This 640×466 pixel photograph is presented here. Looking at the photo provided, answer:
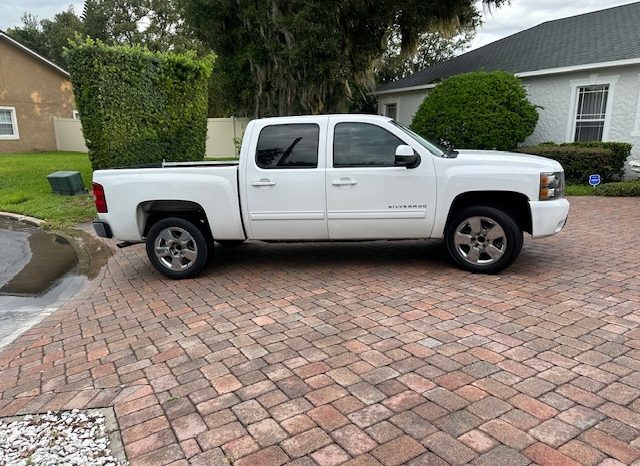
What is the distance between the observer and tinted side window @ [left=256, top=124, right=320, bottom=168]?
18.6ft

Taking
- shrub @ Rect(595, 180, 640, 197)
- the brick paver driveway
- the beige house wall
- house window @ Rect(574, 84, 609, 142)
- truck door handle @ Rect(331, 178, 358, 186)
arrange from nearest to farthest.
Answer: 1. the brick paver driveway
2. truck door handle @ Rect(331, 178, 358, 186)
3. shrub @ Rect(595, 180, 640, 197)
4. house window @ Rect(574, 84, 609, 142)
5. the beige house wall

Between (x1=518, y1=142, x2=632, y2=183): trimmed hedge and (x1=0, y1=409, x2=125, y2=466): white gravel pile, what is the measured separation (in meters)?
12.6

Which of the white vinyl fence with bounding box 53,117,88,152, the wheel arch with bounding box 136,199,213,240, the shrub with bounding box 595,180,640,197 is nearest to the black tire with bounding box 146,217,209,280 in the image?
the wheel arch with bounding box 136,199,213,240

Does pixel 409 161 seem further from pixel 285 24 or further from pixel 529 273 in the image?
pixel 285 24

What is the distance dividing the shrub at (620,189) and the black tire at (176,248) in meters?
9.71

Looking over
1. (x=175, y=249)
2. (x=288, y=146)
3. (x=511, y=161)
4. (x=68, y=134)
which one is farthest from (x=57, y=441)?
(x=68, y=134)

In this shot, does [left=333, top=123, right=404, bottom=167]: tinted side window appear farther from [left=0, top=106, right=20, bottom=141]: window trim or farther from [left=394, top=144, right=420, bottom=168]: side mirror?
[left=0, top=106, right=20, bottom=141]: window trim

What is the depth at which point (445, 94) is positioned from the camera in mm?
14109

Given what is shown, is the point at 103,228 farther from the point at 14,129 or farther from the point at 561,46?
the point at 14,129

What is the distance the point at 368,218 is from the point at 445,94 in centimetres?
988

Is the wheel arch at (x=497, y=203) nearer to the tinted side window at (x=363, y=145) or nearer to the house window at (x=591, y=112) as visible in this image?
the tinted side window at (x=363, y=145)

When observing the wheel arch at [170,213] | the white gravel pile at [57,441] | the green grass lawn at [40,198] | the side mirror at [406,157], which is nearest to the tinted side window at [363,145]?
the side mirror at [406,157]

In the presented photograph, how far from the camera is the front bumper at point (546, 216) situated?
527cm

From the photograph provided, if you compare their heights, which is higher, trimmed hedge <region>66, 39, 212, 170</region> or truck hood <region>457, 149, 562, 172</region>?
trimmed hedge <region>66, 39, 212, 170</region>
